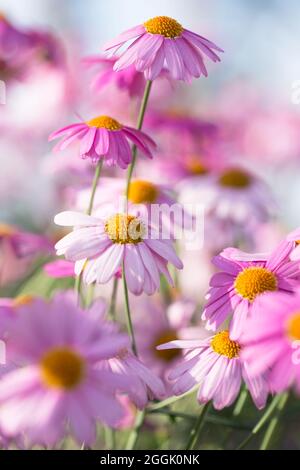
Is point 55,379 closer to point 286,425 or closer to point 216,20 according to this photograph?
point 286,425

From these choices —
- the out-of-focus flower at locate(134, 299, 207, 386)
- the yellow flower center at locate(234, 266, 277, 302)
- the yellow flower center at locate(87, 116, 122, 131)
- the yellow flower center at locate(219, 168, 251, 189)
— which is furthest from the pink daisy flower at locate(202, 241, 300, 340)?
the yellow flower center at locate(219, 168, 251, 189)

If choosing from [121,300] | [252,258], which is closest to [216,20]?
[121,300]

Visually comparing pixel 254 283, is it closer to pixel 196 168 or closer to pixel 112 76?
pixel 112 76

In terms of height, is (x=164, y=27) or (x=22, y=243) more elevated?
(x=164, y=27)

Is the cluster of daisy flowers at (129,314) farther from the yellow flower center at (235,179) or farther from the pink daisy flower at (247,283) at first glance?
the yellow flower center at (235,179)

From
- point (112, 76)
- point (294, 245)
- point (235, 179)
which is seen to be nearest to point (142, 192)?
point (112, 76)
